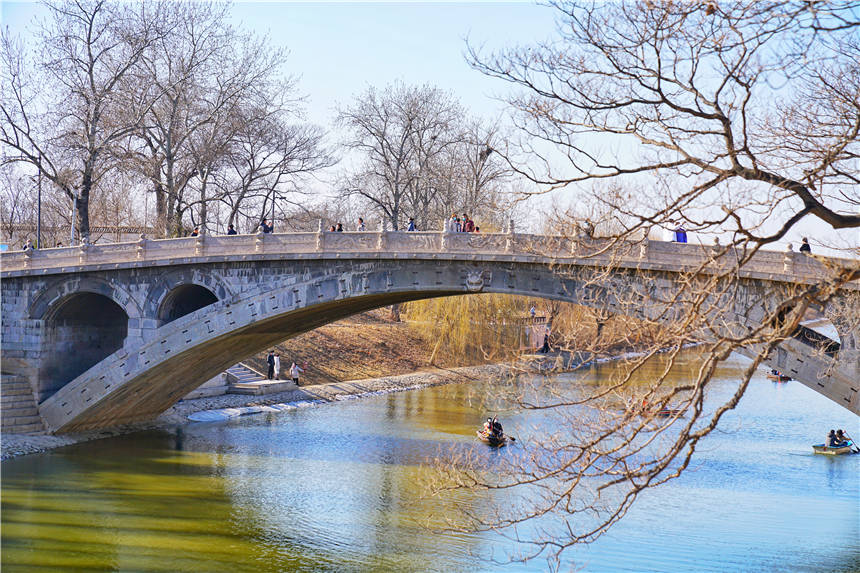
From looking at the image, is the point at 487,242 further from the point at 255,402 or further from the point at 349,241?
the point at 255,402

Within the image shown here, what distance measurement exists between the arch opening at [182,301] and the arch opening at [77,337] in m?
1.85

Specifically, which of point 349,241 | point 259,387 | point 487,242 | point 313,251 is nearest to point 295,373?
point 259,387

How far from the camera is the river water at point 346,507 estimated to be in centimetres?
1744

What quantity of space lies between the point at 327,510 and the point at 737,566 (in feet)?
29.6

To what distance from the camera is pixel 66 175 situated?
32.2 meters

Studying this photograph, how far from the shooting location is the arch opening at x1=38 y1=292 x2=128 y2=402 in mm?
26906

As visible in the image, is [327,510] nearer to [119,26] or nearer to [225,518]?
[225,518]

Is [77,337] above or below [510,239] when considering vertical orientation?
below

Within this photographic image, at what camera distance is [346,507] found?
20.7m

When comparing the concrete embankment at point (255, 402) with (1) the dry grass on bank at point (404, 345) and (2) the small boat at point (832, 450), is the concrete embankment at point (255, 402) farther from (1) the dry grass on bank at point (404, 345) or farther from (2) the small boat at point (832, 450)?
(2) the small boat at point (832, 450)

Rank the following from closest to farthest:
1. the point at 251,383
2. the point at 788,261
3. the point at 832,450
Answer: the point at 788,261, the point at 832,450, the point at 251,383

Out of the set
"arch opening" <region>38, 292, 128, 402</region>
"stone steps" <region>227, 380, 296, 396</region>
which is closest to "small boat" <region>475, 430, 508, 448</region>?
"stone steps" <region>227, 380, 296, 396</region>

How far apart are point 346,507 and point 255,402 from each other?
44.3 ft

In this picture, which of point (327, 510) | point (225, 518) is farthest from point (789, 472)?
point (225, 518)
